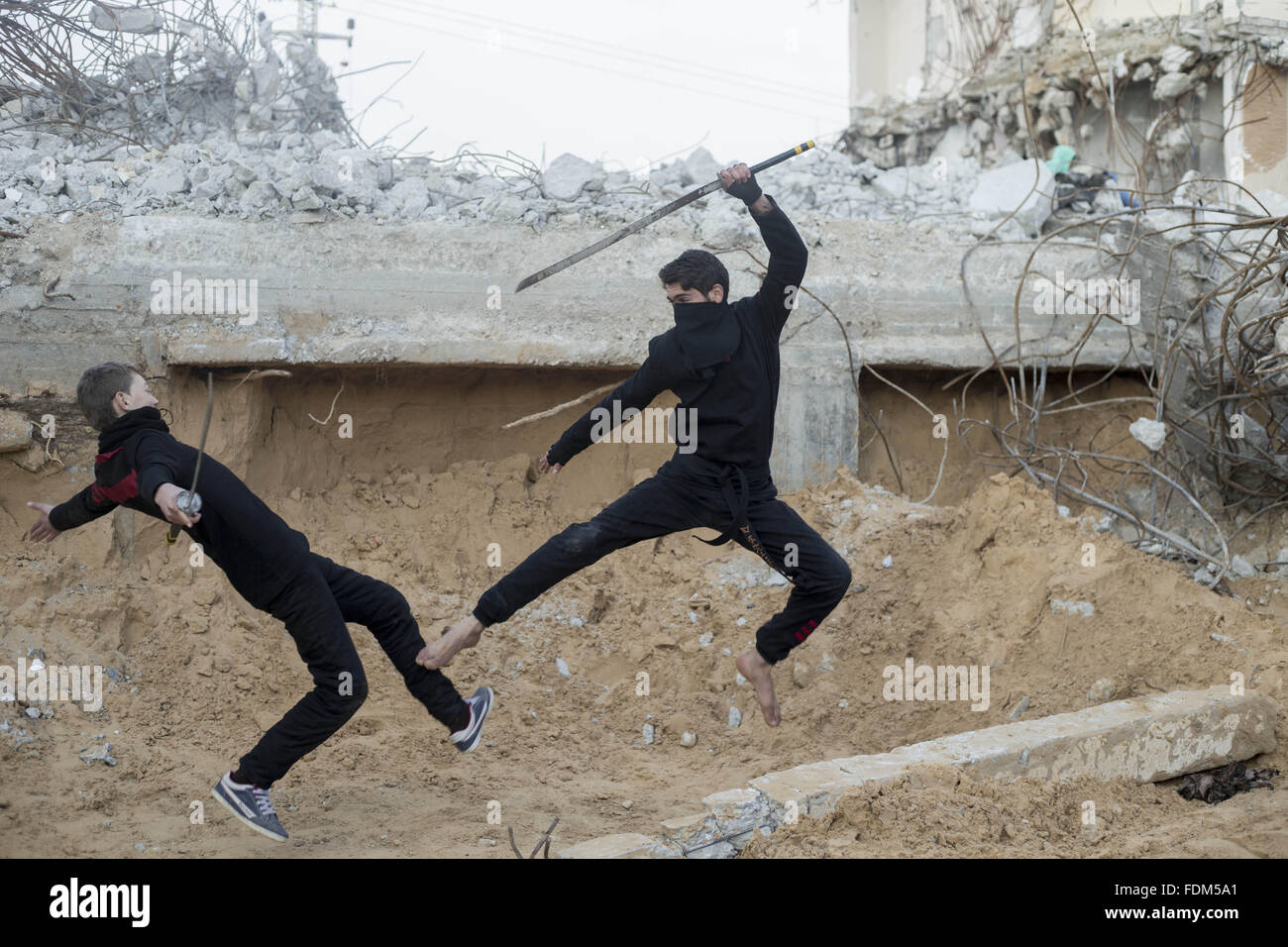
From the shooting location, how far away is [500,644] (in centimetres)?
634

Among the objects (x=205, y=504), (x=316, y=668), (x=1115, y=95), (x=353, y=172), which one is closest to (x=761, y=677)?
(x=316, y=668)

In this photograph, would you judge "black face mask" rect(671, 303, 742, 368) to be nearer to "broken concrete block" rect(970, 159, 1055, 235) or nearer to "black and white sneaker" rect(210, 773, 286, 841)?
"black and white sneaker" rect(210, 773, 286, 841)

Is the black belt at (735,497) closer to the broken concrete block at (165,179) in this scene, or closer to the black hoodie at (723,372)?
the black hoodie at (723,372)

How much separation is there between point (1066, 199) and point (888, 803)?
5418 millimetres

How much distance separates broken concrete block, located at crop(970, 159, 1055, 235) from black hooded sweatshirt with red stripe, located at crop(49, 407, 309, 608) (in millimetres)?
5866

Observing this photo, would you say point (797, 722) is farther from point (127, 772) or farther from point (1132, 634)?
point (127, 772)

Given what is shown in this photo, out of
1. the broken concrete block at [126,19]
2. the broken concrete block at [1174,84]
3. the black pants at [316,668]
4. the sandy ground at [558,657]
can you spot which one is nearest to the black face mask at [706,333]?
the black pants at [316,668]

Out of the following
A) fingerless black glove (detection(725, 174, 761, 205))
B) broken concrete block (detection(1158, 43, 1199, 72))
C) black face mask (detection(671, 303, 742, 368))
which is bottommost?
black face mask (detection(671, 303, 742, 368))

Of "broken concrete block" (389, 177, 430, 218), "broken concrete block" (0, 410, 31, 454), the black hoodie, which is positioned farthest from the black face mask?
"broken concrete block" (0, 410, 31, 454)

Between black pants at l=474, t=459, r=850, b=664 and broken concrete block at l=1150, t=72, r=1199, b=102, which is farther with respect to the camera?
broken concrete block at l=1150, t=72, r=1199, b=102

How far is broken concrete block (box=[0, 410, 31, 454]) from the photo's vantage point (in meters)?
6.02

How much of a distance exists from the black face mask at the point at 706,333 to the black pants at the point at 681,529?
42 cm

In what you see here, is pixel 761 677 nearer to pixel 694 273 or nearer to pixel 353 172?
pixel 694 273
